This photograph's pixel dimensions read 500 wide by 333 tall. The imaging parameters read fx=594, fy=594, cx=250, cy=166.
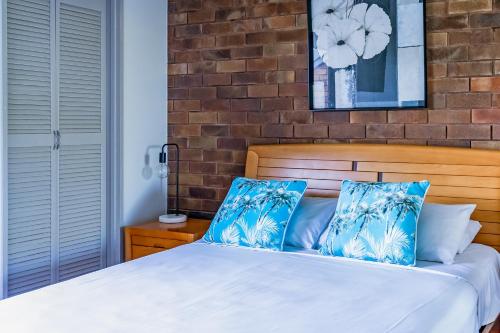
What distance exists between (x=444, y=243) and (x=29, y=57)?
2.43 metres

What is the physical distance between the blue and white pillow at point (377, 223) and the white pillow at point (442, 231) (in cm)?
13

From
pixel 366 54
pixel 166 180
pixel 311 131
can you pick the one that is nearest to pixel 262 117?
pixel 311 131

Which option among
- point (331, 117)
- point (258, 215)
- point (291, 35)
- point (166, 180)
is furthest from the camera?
point (166, 180)

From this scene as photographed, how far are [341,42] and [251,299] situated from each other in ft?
6.08

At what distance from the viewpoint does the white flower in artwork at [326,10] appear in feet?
11.5

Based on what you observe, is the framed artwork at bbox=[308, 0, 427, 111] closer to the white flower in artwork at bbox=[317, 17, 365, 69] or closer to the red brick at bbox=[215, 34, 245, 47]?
the white flower in artwork at bbox=[317, 17, 365, 69]

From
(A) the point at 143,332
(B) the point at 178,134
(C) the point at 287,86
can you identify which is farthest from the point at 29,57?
(A) the point at 143,332

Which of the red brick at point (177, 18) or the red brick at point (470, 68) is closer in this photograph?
the red brick at point (470, 68)

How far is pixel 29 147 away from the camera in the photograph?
11.0ft

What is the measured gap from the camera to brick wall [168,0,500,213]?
10.5 ft

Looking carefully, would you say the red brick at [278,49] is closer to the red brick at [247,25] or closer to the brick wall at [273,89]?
the brick wall at [273,89]

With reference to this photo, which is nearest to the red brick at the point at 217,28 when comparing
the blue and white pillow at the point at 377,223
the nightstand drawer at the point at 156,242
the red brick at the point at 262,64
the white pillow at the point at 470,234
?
the red brick at the point at 262,64

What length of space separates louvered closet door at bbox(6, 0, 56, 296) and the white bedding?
0.86 meters

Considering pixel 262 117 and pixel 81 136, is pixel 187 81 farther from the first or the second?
pixel 81 136
